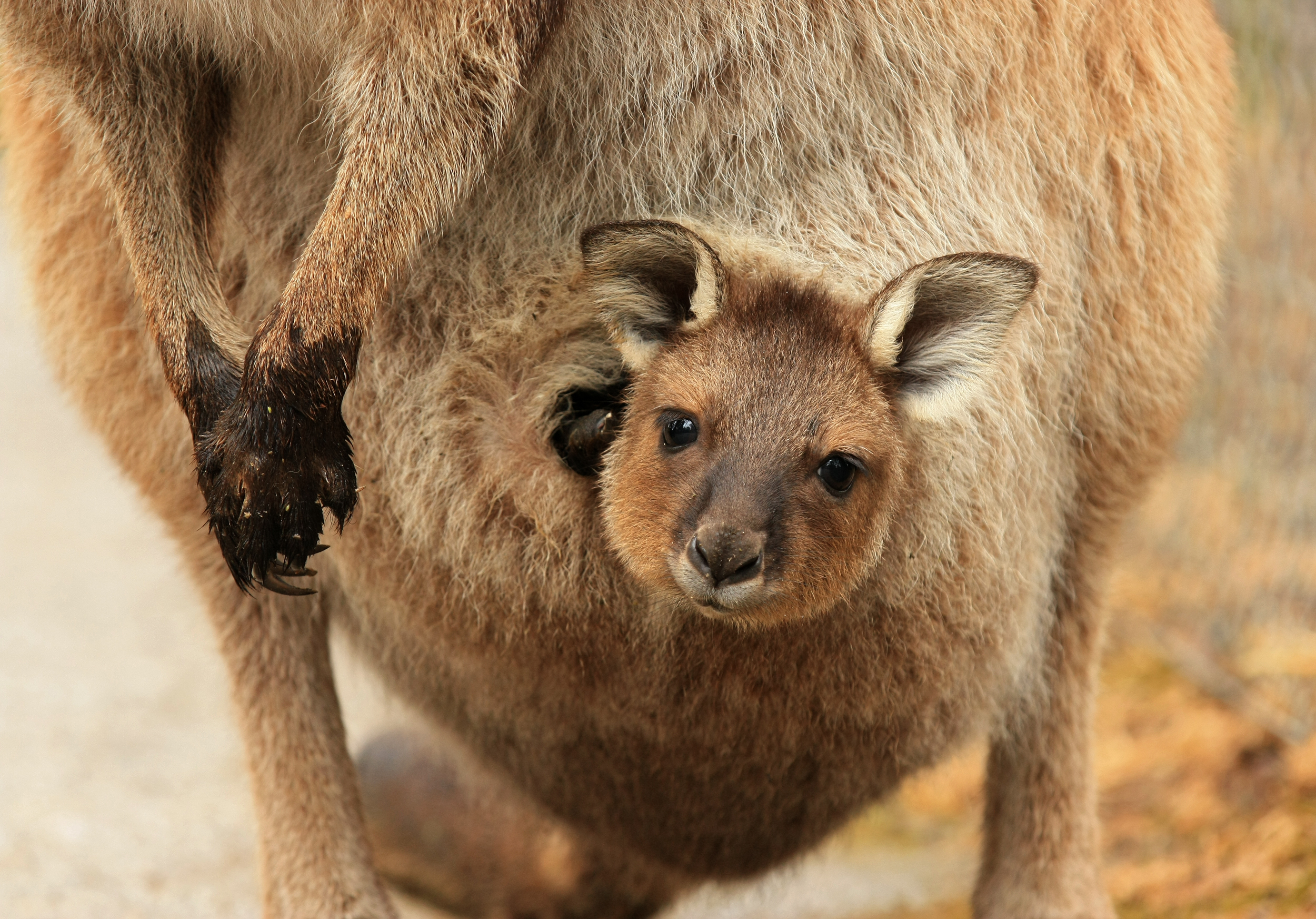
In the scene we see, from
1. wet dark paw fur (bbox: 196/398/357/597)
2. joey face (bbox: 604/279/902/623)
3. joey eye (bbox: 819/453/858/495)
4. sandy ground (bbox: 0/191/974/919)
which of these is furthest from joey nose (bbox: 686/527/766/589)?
sandy ground (bbox: 0/191/974/919)

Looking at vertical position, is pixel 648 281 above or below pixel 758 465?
above

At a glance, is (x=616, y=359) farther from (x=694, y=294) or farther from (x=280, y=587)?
(x=280, y=587)

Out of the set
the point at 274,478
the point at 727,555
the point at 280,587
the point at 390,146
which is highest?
the point at 390,146

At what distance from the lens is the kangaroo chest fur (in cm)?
267

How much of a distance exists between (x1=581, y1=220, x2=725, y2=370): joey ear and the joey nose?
1.33 feet

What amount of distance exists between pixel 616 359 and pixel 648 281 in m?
0.20

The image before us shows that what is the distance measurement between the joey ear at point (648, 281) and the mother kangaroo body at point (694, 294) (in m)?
0.04

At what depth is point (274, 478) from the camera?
8.06 feet

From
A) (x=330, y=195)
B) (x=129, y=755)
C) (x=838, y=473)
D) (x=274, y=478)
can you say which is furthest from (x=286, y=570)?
(x=129, y=755)

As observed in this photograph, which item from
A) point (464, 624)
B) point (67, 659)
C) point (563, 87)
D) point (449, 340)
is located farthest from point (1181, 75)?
point (67, 659)

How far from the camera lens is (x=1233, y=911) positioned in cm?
375

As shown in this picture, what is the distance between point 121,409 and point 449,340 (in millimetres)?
894

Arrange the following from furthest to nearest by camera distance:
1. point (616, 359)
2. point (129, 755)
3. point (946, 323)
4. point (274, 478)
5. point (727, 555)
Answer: point (129, 755) < point (616, 359) < point (946, 323) < point (274, 478) < point (727, 555)

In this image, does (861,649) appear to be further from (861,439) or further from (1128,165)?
(1128,165)
